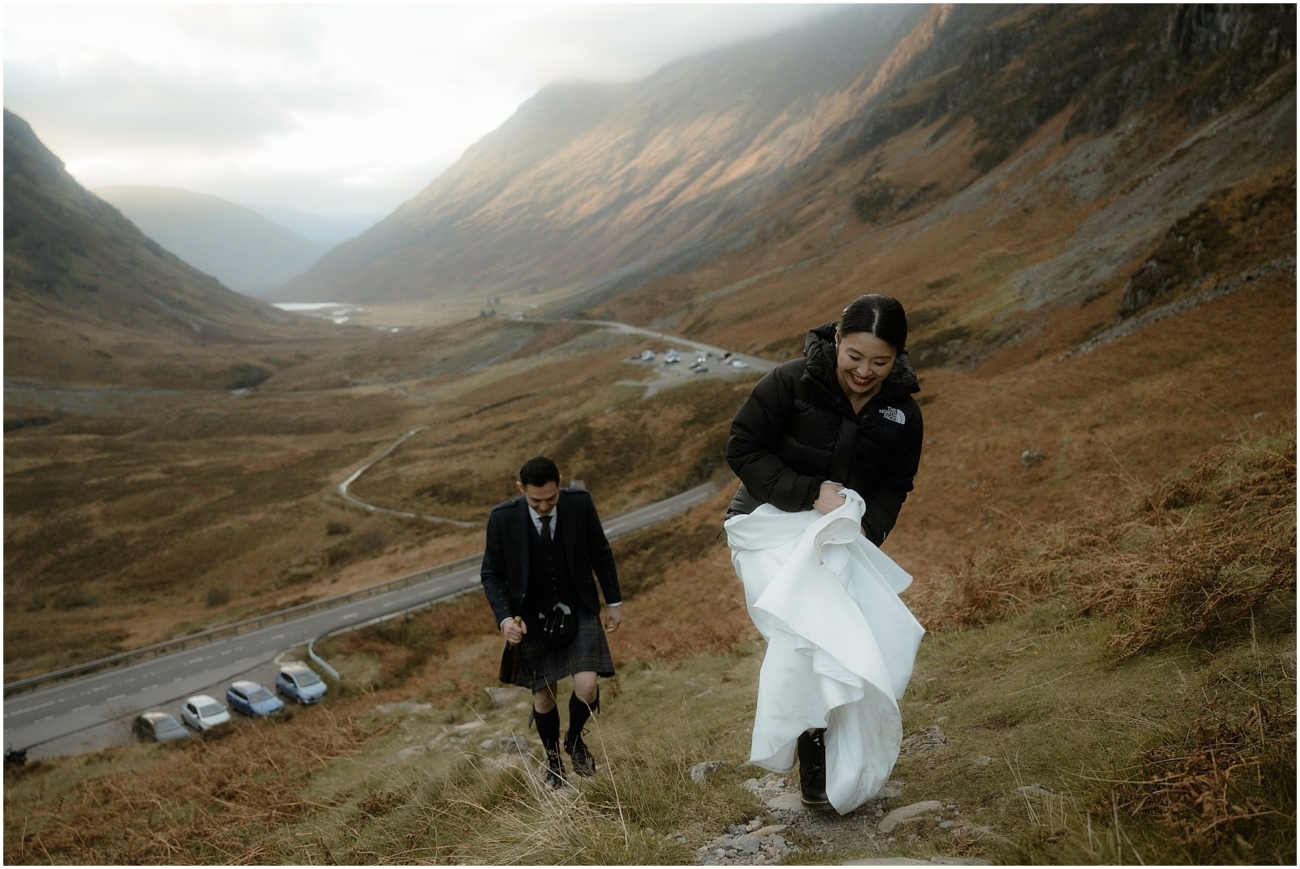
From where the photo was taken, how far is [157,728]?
20359 millimetres

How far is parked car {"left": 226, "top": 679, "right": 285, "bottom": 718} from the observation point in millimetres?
21203

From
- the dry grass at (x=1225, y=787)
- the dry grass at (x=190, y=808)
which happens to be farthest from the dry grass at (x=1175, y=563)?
the dry grass at (x=190, y=808)

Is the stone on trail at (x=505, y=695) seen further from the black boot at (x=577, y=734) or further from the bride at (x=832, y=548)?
the bride at (x=832, y=548)

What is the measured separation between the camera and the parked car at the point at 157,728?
20.0m

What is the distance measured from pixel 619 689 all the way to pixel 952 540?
400 inches

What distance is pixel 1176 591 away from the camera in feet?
15.9

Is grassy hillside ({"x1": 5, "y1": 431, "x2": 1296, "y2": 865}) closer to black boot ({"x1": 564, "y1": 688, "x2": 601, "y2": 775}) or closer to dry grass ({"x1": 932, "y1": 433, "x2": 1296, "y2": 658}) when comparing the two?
dry grass ({"x1": 932, "y1": 433, "x2": 1296, "y2": 658})

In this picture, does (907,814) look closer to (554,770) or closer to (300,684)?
(554,770)

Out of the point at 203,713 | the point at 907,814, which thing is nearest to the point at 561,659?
the point at 907,814

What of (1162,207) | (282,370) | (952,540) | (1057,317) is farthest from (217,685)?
(282,370)

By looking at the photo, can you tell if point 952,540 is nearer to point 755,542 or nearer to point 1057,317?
point 755,542

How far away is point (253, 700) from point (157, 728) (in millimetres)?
2337

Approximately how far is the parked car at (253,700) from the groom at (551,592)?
1873 centimetres

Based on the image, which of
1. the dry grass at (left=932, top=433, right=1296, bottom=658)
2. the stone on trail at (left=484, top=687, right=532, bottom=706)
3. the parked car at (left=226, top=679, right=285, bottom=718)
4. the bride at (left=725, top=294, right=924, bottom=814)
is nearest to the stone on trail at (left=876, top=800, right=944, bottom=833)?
the bride at (left=725, top=294, right=924, bottom=814)
